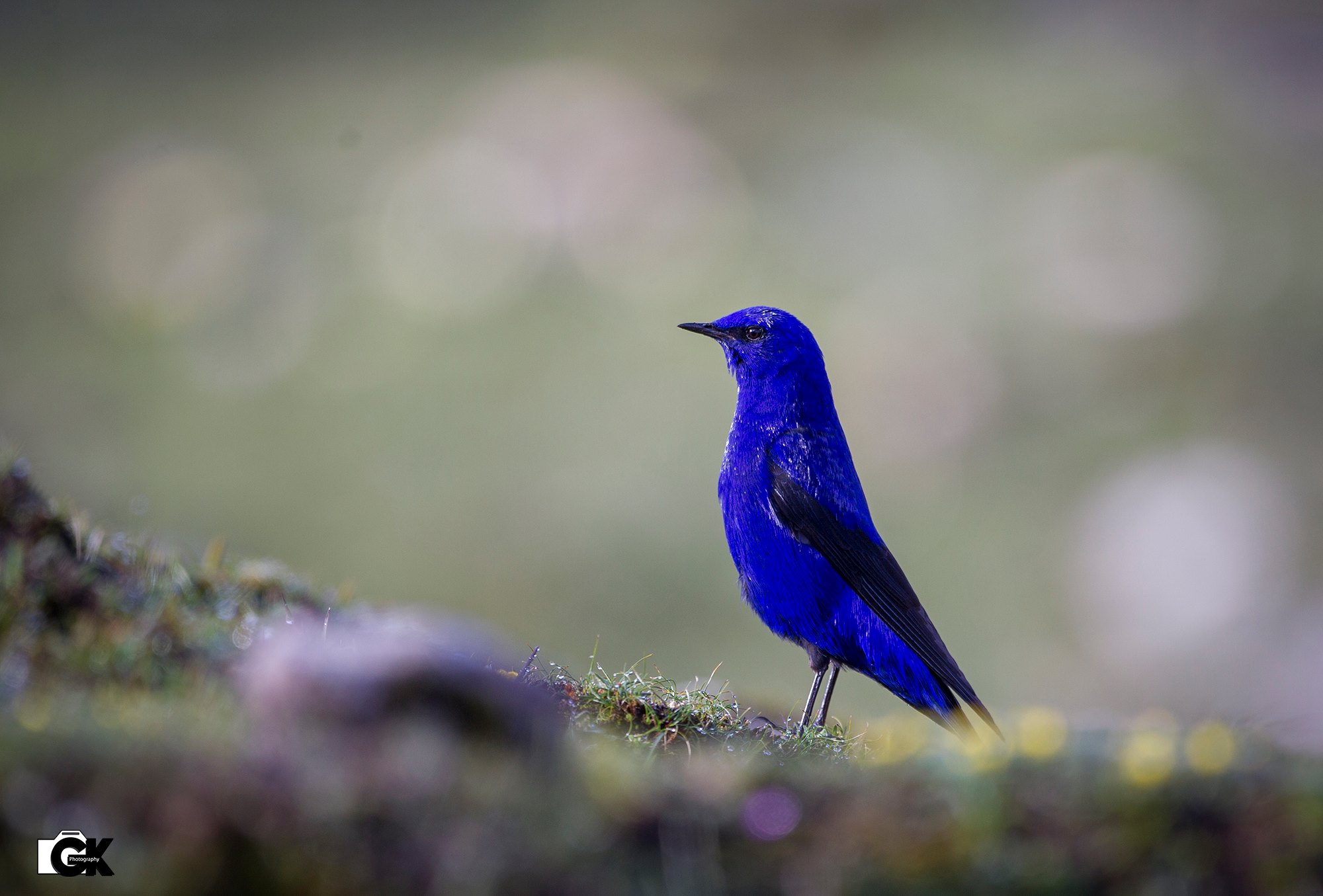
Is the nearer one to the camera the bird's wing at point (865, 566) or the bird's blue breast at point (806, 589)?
the bird's wing at point (865, 566)

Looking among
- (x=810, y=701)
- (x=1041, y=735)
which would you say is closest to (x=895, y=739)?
(x=810, y=701)

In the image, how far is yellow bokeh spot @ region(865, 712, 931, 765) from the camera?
14.2 feet

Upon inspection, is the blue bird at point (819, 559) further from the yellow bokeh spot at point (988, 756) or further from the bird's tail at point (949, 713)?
the yellow bokeh spot at point (988, 756)

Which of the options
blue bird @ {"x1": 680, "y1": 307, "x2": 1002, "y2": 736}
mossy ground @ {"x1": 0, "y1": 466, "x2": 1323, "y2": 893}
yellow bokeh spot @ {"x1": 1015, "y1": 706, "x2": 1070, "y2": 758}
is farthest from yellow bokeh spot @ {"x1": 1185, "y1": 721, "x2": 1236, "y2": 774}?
blue bird @ {"x1": 680, "y1": 307, "x2": 1002, "y2": 736}

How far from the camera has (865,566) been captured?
266 inches

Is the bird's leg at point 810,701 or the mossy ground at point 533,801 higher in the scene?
the bird's leg at point 810,701

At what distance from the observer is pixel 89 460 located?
22719mm

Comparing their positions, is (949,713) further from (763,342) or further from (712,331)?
(712,331)

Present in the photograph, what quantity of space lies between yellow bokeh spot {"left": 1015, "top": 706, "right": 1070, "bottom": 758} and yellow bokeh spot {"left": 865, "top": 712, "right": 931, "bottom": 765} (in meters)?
0.42

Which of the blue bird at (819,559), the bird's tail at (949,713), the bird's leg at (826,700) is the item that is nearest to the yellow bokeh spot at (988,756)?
the bird's leg at (826,700)

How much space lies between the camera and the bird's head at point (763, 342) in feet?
24.4

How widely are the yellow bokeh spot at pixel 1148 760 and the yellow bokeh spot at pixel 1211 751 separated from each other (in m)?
0.06

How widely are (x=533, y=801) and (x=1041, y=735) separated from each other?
5.78 ft

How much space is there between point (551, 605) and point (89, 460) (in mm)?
10325
